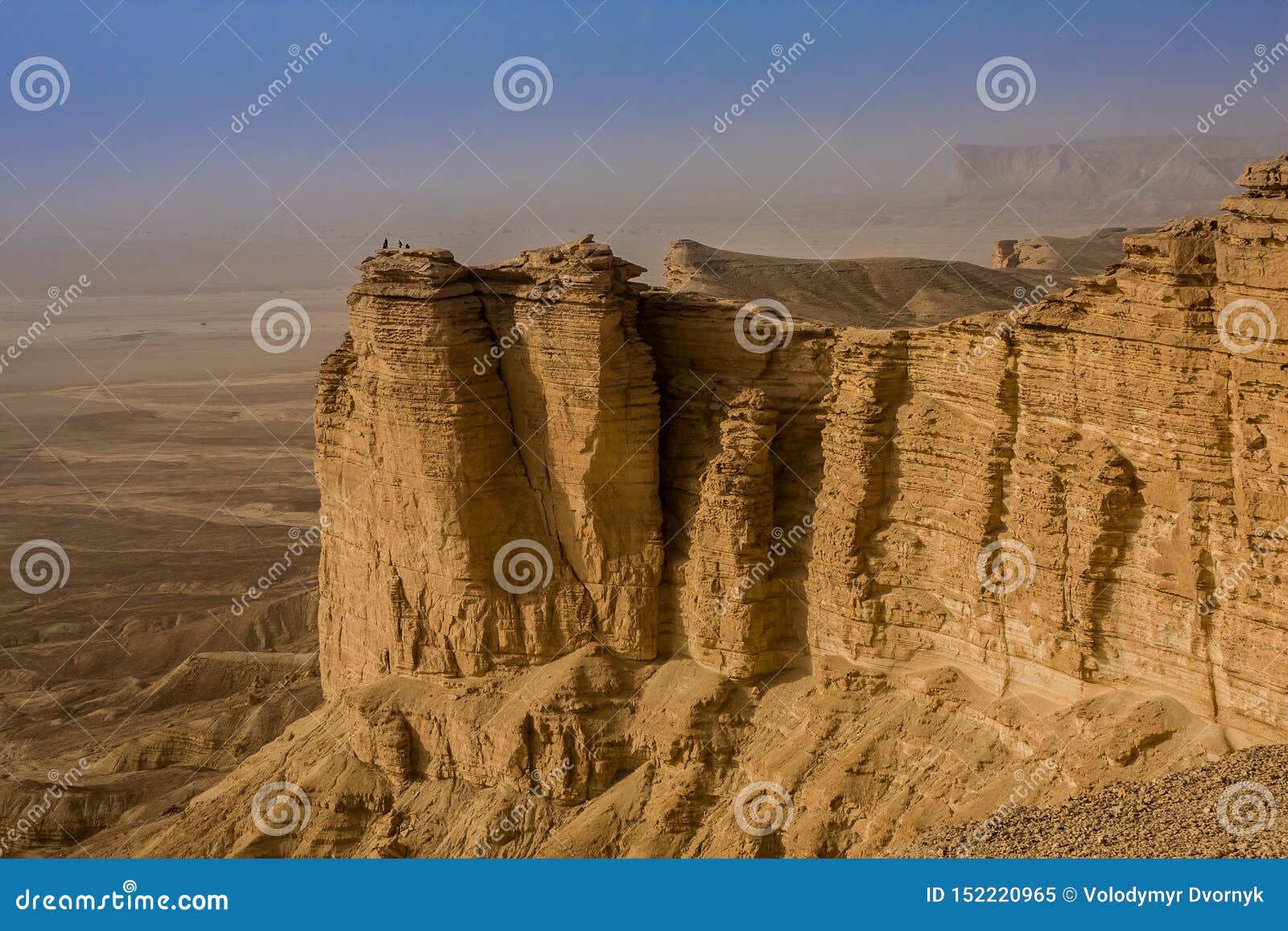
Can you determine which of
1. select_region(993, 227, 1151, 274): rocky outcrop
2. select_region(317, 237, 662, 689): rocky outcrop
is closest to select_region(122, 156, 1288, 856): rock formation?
select_region(317, 237, 662, 689): rocky outcrop

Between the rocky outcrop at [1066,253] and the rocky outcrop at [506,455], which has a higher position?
the rocky outcrop at [1066,253]

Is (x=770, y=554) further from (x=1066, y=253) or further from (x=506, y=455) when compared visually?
(x=1066, y=253)

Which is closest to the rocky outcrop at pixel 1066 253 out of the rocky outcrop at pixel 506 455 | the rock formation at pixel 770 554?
the rock formation at pixel 770 554

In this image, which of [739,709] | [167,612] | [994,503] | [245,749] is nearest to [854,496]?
[994,503]

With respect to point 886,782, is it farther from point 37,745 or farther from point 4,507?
point 4,507

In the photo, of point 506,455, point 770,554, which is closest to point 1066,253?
point 770,554

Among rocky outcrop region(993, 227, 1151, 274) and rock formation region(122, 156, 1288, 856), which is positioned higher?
rocky outcrop region(993, 227, 1151, 274)

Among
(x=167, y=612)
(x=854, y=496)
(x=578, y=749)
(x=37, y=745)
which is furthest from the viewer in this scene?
(x=167, y=612)

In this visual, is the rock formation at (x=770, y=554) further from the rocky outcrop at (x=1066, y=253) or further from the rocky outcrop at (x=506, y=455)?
the rocky outcrop at (x=1066, y=253)

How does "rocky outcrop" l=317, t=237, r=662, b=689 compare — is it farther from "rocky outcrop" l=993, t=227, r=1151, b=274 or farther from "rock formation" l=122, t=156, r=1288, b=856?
"rocky outcrop" l=993, t=227, r=1151, b=274
